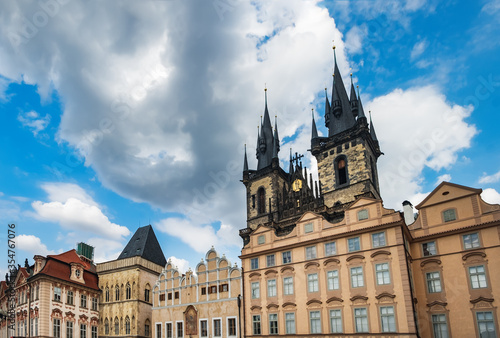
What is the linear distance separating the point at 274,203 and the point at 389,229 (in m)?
26.5

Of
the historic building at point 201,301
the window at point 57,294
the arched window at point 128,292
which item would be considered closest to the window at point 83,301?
the window at point 57,294

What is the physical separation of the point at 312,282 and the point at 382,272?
5751 millimetres

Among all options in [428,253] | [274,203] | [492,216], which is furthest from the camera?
[274,203]

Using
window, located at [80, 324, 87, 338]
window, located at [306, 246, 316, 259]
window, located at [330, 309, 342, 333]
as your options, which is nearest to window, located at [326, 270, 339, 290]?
window, located at [330, 309, 342, 333]

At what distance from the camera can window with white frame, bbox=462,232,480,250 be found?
2848 centimetres

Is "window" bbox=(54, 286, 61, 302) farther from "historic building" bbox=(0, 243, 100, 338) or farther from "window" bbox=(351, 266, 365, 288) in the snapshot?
"window" bbox=(351, 266, 365, 288)

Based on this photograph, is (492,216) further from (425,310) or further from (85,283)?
(85,283)

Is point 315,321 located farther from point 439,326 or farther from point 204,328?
point 204,328

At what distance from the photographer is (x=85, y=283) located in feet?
157

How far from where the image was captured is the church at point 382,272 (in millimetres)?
27625

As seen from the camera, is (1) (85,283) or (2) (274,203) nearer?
(1) (85,283)

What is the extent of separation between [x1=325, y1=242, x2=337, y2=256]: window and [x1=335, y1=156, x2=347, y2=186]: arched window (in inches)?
688

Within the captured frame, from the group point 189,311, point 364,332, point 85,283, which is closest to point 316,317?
point 364,332

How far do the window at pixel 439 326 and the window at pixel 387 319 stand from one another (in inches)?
134
